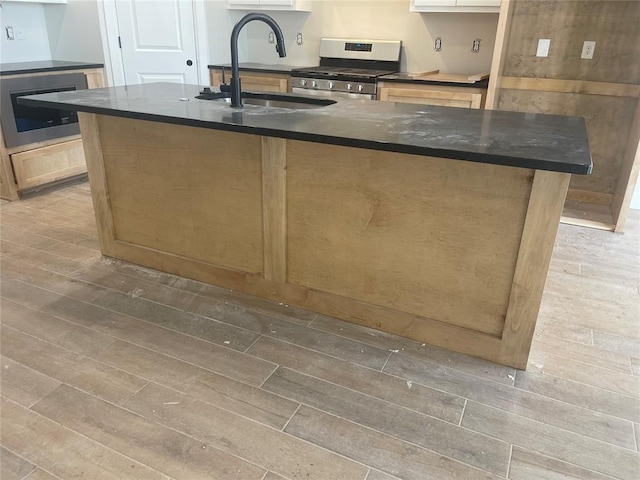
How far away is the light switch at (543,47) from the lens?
12.1ft

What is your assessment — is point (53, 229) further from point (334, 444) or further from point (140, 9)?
point (334, 444)

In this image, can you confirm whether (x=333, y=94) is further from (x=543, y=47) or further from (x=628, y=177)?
(x=628, y=177)

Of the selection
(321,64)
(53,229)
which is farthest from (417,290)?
(321,64)

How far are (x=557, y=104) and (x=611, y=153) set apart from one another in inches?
22.0

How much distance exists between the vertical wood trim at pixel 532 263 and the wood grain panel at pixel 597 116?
2482 mm

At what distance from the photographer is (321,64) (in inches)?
187

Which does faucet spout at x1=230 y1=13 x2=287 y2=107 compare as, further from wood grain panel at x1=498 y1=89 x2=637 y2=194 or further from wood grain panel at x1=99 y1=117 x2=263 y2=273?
wood grain panel at x1=498 y1=89 x2=637 y2=194

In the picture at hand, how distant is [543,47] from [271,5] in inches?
94.9

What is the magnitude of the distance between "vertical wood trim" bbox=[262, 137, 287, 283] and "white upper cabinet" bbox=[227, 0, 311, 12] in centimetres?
290

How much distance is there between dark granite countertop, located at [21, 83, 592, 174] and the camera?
1575mm

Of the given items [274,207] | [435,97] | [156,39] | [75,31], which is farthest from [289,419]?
[75,31]

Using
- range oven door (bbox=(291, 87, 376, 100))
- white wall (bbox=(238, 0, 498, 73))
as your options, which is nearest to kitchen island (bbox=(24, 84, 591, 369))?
range oven door (bbox=(291, 87, 376, 100))

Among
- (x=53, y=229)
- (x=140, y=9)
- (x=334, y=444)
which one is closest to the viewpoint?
(x=334, y=444)

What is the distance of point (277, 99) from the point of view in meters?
2.78
